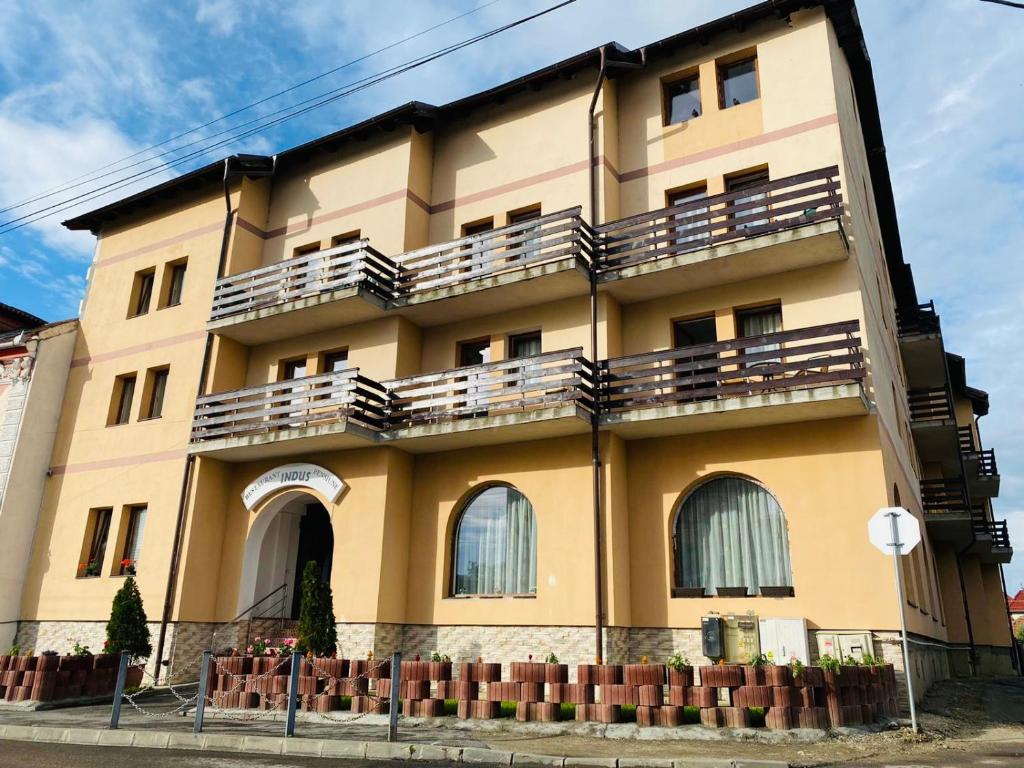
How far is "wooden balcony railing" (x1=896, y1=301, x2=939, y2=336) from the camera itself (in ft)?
91.0

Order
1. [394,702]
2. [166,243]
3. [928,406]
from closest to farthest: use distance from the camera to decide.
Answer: [394,702] → [166,243] → [928,406]

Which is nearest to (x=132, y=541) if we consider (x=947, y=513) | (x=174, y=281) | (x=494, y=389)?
(x=174, y=281)

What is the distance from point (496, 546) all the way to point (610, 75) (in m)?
11.9

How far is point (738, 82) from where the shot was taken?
18922mm

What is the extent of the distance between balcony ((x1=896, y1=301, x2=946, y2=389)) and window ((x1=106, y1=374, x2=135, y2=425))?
2532cm

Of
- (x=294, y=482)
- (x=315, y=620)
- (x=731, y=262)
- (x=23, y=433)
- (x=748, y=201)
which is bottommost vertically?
(x=315, y=620)

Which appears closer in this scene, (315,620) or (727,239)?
(315,620)

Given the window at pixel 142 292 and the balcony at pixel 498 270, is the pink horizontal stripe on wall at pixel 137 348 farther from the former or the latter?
the balcony at pixel 498 270

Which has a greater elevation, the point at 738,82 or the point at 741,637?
the point at 738,82

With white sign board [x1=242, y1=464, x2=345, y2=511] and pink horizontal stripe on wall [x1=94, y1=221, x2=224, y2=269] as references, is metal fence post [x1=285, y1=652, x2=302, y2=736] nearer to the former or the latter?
white sign board [x1=242, y1=464, x2=345, y2=511]

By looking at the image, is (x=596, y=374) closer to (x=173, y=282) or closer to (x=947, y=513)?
(x=173, y=282)

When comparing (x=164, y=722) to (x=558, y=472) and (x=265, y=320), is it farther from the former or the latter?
(x=265, y=320)

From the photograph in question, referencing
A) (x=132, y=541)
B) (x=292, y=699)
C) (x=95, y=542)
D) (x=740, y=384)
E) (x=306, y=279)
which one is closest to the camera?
(x=292, y=699)

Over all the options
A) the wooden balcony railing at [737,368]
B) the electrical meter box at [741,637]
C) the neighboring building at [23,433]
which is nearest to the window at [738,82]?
the wooden balcony railing at [737,368]
